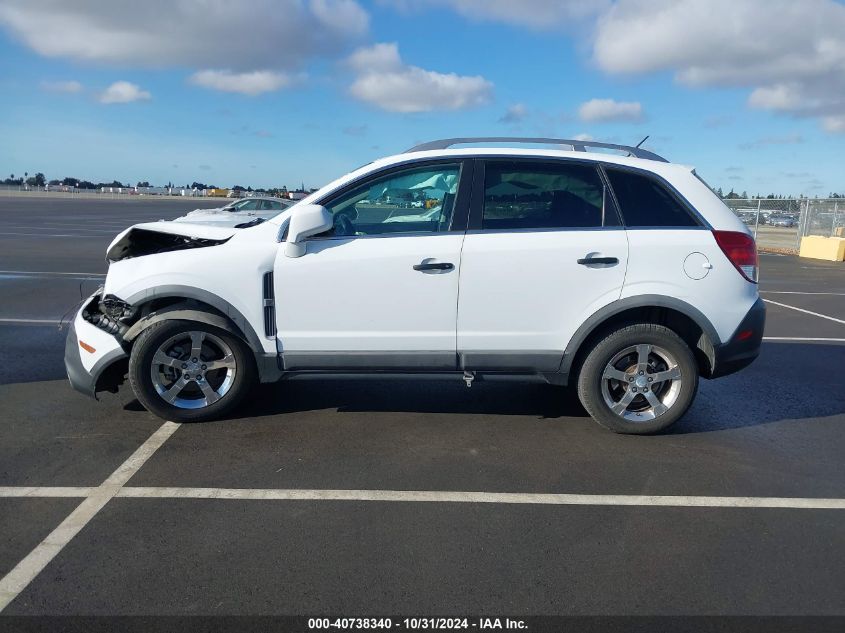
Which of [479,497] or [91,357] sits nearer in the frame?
[479,497]

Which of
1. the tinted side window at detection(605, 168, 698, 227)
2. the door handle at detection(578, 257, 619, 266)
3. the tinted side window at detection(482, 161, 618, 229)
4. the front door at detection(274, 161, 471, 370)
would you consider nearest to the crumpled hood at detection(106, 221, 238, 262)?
the front door at detection(274, 161, 471, 370)

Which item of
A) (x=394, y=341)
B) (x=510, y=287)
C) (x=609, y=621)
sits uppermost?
(x=510, y=287)

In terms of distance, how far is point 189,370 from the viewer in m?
4.59

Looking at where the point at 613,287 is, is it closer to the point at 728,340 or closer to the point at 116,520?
the point at 728,340

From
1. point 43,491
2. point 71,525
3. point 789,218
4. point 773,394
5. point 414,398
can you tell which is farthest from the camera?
point 789,218

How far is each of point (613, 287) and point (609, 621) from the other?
2335mm

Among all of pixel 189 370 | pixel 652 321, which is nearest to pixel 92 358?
pixel 189 370

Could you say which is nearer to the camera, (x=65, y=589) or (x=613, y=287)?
(x=65, y=589)

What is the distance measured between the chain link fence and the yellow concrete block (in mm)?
1049

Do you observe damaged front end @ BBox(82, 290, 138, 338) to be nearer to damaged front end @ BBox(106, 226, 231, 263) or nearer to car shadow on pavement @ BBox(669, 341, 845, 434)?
damaged front end @ BBox(106, 226, 231, 263)

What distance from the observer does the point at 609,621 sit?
2654mm

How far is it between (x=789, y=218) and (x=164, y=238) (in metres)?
33.3

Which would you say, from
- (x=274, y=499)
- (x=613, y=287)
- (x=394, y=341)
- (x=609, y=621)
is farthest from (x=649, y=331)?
(x=274, y=499)

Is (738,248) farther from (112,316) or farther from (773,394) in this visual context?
(112,316)
